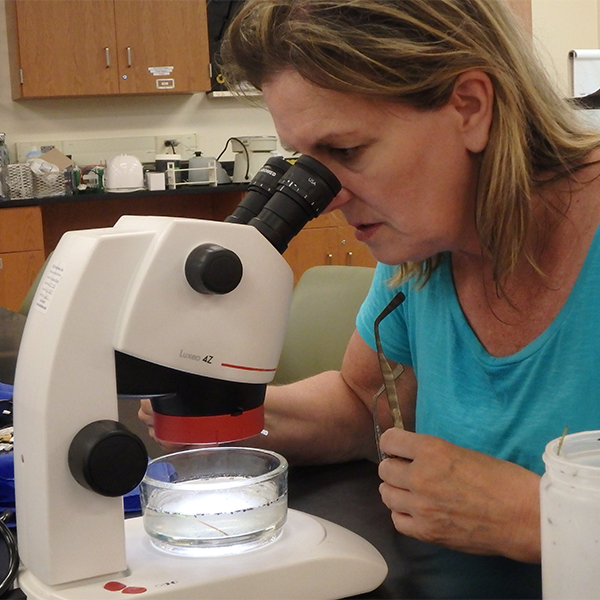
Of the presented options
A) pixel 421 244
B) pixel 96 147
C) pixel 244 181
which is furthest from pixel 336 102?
pixel 96 147

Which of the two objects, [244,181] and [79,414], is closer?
[79,414]

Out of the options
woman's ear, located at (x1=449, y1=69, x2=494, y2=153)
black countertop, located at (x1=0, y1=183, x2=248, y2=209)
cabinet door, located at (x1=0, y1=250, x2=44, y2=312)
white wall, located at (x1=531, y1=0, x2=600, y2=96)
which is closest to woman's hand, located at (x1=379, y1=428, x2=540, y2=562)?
woman's ear, located at (x1=449, y1=69, x2=494, y2=153)

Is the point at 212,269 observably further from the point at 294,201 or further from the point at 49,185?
the point at 49,185

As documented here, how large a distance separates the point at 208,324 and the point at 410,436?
0.86ft

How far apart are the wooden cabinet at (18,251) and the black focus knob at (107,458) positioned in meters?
3.50

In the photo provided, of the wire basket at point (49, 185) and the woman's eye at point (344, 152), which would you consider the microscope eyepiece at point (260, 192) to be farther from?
the wire basket at point (49, 185)

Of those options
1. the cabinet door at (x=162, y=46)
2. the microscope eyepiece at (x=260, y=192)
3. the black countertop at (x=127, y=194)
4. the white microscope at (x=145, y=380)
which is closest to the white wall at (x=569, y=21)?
the cabinet door at (x=162, y=46)

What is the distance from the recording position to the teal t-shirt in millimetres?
973

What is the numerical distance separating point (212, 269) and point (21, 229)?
11.8ft

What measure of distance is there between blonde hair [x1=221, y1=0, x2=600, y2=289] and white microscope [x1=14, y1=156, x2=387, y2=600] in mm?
180

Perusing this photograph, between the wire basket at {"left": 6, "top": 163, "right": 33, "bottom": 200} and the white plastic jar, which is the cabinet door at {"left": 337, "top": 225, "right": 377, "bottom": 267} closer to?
the wire basket at {"left": 6, "top": 163, "right": 33, "bottom": 200}

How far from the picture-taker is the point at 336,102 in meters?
0.91

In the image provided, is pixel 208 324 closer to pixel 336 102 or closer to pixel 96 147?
pixel 336 102

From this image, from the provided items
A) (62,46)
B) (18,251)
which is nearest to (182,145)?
(62,46)
